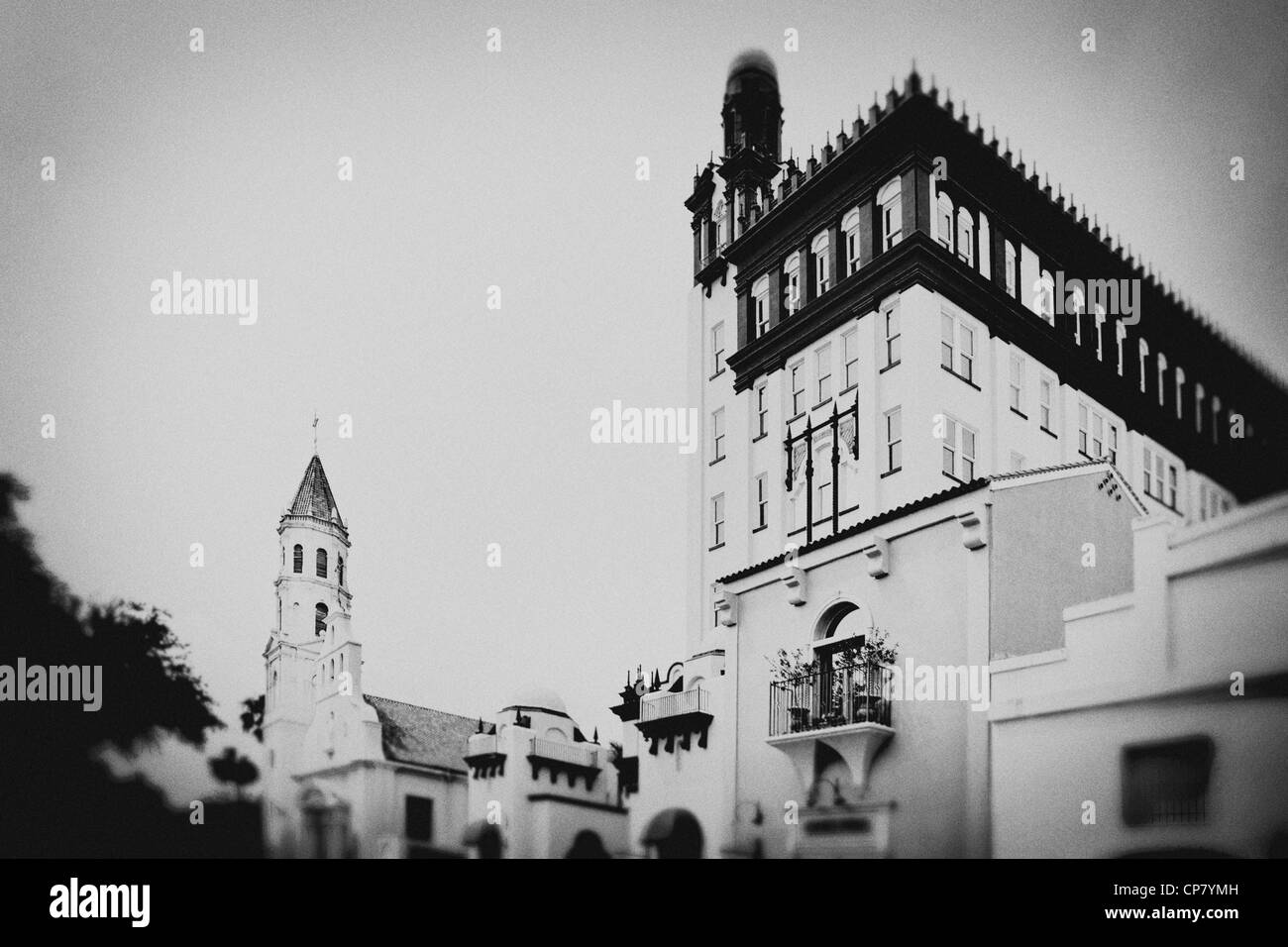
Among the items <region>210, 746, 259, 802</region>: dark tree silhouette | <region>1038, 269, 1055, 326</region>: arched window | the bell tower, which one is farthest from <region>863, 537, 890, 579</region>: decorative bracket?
<region>210, 746, 259, 802</region>: dark tree silhouette

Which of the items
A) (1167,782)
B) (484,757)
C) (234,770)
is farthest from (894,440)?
(234,770)

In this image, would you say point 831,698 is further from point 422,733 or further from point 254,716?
point 254,716

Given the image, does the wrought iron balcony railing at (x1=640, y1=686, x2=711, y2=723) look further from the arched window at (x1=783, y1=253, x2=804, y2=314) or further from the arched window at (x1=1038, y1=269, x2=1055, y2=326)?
the arched window at (x1=1038, y1=269, x2=1055, y2=326)

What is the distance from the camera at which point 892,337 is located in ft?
33.6

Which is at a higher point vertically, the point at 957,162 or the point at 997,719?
the point at 957,162

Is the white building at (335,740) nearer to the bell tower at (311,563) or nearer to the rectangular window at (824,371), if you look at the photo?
the bell tower at (311,563)

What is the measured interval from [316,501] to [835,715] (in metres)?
3.62

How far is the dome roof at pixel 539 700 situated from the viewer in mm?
10164

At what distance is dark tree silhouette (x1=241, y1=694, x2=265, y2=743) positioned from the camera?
10047mm

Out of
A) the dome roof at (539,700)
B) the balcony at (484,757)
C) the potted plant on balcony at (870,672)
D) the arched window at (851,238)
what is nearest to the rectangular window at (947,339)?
the arched window at (851,238)
